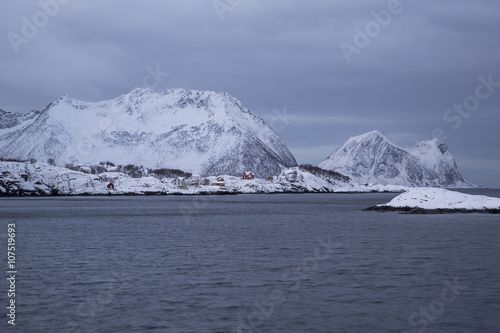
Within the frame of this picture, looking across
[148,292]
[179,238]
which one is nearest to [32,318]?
[148,292]

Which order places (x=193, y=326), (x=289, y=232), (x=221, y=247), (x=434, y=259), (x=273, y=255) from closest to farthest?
(x=193, y=326)
(x=434, y=259)
(x=273, y=255)
(x=221, y=247)
(x=289, y=232)

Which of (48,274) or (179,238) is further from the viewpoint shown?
(179,238)

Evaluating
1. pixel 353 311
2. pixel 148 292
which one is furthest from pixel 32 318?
pixel 353 311

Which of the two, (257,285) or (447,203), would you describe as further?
(447,203)

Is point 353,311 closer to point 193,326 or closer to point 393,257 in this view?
point 193,326

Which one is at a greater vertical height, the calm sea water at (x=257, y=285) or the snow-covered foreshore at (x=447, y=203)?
the snow-covered foreshore at (x=447, y=203)

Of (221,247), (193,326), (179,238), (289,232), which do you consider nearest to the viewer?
(193,326)

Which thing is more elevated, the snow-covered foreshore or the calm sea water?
the snow-covered foreshore

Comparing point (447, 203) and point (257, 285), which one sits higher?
point (447, 203)

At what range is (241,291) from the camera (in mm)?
26906

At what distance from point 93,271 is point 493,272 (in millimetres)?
25886

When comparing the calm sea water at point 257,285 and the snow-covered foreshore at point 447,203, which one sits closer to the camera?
the calm sea water at point 257,285

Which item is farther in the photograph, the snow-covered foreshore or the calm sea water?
the snow-covered foreshore

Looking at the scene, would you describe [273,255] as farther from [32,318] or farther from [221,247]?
[32,318]
